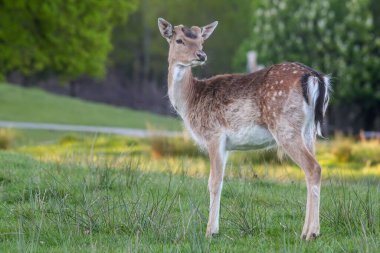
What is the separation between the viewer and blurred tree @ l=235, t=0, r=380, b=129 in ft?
112

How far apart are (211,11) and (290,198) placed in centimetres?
4483

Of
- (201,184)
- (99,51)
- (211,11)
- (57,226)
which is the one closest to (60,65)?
(99,51)

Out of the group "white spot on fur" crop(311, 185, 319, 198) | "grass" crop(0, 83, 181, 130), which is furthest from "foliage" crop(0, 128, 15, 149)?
"grass" crop(0, 83, 181, 130)

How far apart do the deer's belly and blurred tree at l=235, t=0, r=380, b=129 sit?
87.3ft

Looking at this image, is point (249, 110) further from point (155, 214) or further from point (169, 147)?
point (169, 147)

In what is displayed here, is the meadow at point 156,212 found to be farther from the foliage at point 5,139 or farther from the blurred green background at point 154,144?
the foliage at point 5,139

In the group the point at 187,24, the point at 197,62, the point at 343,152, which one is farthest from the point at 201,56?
the point at 187,24

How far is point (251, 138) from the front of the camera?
7.25 metres

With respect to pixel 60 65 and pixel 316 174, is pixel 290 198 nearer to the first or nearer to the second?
pixel 316 174

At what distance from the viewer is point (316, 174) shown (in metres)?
6.89

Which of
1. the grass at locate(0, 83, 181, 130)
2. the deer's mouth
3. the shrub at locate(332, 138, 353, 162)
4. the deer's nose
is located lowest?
the shrub at locate(332, 138, 353, 162)

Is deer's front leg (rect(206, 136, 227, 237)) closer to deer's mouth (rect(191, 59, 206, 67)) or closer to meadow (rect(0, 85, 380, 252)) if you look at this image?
meadow (rect(0, 85, 380, 252))

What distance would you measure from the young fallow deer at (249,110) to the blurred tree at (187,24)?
42567mm

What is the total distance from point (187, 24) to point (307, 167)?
45686 mm
